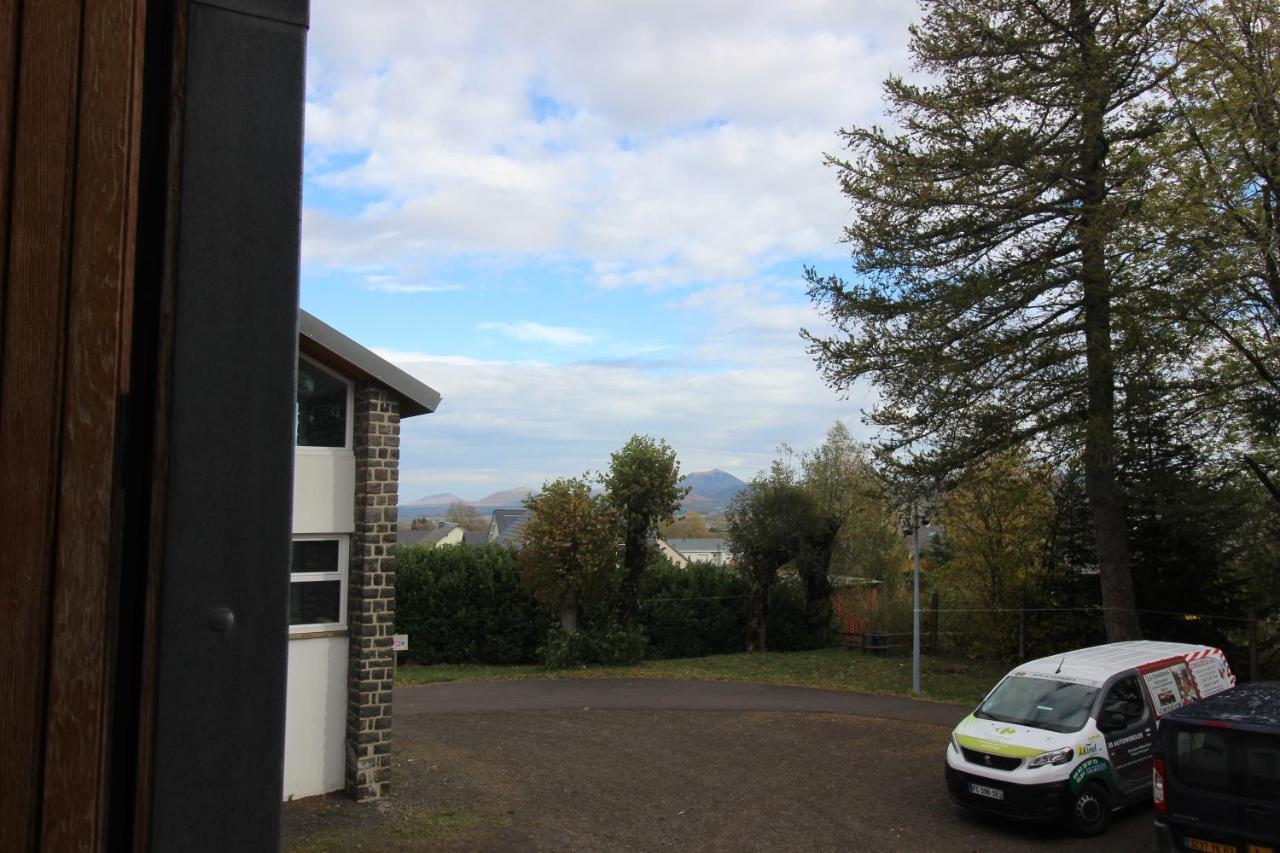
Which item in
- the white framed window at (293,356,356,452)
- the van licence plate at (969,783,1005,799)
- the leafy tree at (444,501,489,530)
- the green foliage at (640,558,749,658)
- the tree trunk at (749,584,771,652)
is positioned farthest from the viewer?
the leafy tree at (444,501,489,530)

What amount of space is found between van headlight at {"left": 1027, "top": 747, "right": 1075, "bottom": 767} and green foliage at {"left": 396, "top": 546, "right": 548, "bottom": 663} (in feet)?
57.9

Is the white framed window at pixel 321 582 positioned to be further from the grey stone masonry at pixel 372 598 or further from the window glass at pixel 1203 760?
the window glass at pixel 1203 760

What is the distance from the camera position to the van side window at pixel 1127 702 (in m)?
11.7

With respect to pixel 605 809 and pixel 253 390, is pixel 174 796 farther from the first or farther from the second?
pixel 605 809

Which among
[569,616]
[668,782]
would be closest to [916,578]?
[668,782]

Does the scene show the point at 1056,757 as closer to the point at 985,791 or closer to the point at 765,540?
the point at 985,791

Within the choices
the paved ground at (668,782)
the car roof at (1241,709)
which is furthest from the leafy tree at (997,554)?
the car roof at (1241,709)

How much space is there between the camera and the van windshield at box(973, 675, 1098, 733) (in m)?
11.6

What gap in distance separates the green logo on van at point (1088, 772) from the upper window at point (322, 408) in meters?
9.52

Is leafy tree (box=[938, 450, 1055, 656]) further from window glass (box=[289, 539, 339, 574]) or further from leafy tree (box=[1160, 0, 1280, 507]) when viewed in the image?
window glass (box=[289, 539, 339, 574])

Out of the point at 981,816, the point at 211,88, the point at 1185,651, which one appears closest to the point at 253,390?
the point at 211,88

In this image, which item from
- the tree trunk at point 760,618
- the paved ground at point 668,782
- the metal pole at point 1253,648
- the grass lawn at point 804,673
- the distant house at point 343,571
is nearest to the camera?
the paved ground at point 668,782

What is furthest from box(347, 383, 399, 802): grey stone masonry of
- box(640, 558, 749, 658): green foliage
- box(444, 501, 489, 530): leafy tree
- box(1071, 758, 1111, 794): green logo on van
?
box(444, 501, 489, 530): leafy tree

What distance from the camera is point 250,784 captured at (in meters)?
1.28
